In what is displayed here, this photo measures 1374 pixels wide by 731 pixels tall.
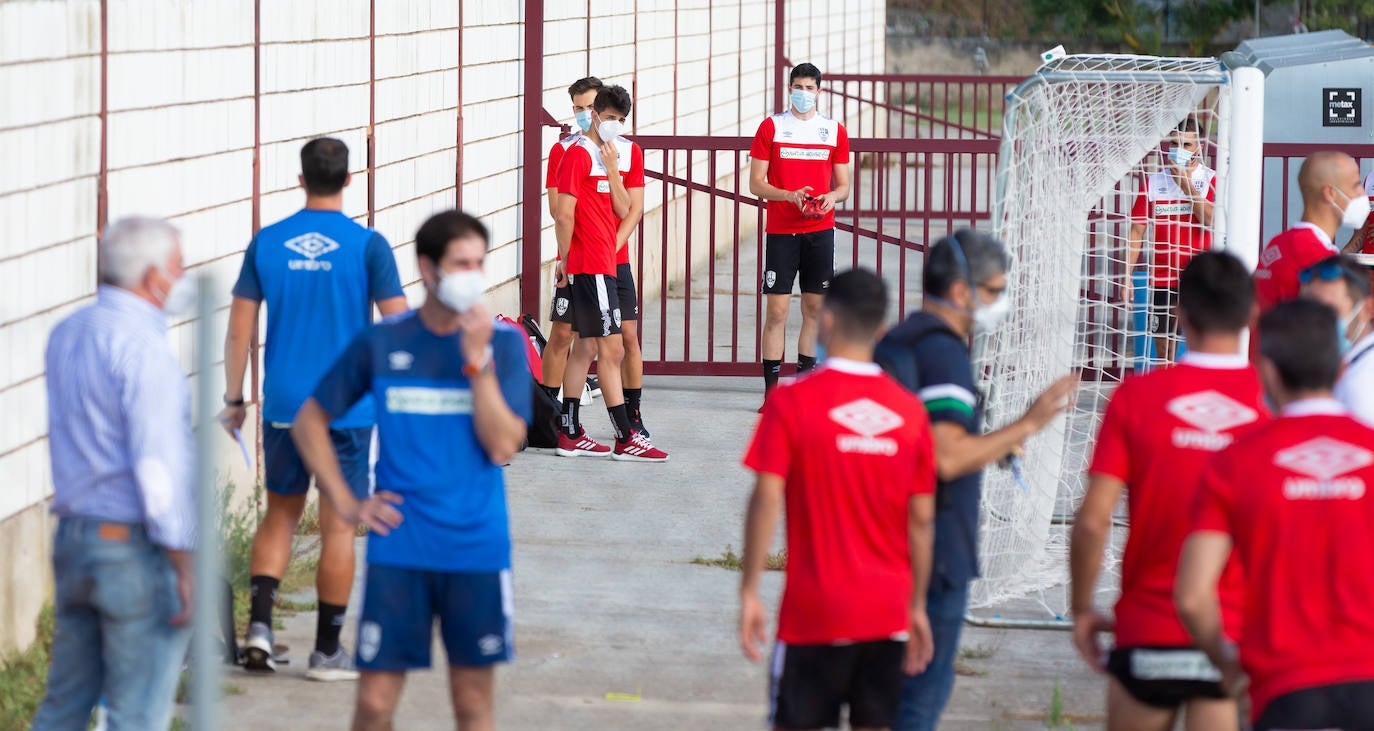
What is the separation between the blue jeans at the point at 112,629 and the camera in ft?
14.5

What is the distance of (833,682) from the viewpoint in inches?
171

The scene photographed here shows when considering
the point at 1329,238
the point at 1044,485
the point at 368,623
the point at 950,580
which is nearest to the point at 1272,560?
the point at 950,580

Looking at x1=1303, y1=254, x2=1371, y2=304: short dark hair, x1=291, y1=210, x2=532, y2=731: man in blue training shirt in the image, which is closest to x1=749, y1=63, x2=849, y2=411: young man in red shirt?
x1=1303, y1=254, x2=1371, y2=304: short dark hair

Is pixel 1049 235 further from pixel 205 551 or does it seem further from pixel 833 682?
pixel 205 551

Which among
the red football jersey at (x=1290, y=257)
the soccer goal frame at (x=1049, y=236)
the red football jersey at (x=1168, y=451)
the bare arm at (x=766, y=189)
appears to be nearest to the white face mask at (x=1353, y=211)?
the red football jersey at (x=1290, y=257)

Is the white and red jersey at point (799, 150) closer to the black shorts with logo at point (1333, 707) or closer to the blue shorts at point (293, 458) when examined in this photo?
the blue shorts at point (293, 458)

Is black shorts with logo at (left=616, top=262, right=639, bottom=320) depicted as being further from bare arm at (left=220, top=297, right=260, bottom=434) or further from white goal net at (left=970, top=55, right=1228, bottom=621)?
bare arm at (left=220, top=297, right=260, bottom=434)

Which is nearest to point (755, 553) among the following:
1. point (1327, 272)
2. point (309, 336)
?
point (1327, 272)

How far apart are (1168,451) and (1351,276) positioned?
1339 mm

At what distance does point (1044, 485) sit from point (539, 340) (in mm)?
4161

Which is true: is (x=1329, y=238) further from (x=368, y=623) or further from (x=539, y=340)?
(x=539, y=340)

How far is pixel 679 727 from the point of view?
19.5ft

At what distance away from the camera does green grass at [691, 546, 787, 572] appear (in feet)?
25.9

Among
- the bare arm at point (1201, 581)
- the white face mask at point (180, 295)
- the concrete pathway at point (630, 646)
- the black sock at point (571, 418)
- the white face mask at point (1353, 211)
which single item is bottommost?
the concrete pathway at point (630, 646)
